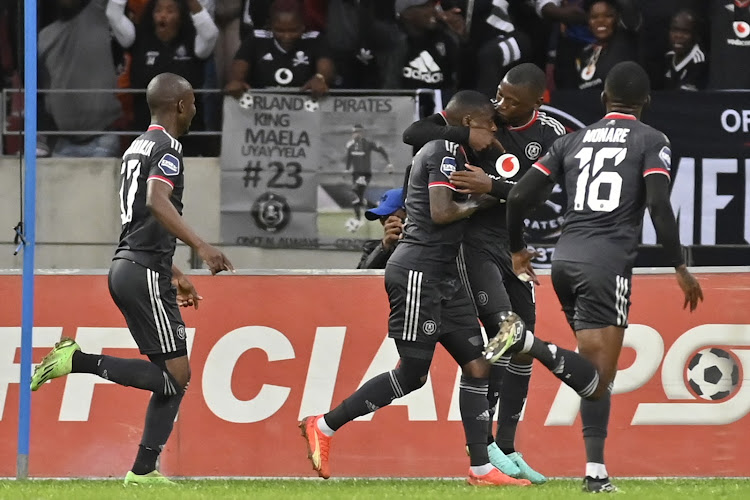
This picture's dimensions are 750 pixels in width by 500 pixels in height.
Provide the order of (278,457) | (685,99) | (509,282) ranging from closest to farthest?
(509,282) < (278,457) < (685,99)

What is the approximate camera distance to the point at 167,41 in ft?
39.2

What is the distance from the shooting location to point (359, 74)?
1182cm

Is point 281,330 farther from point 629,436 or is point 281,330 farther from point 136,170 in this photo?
point 629,436

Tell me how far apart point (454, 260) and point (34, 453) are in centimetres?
289

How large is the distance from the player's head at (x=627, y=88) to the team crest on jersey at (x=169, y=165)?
222cm

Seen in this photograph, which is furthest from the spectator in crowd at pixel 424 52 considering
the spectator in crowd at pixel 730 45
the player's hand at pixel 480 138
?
the player's hand at pixel 480 138

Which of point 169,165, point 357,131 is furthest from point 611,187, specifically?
point 357,131

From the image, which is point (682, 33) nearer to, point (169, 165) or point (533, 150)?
point (533, 150)

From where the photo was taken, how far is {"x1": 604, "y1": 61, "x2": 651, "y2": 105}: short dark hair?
22.0 ft

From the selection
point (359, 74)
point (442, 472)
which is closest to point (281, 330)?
point (442, 472)

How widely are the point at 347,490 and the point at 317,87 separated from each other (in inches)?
194

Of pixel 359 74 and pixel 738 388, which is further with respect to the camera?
pixel 359 74

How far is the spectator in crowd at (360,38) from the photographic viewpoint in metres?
11.8

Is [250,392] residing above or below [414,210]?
below
